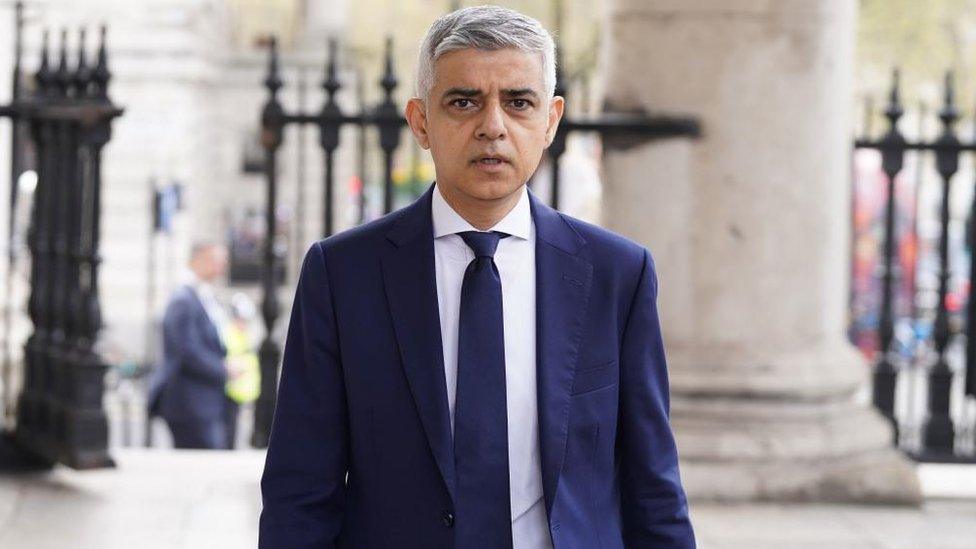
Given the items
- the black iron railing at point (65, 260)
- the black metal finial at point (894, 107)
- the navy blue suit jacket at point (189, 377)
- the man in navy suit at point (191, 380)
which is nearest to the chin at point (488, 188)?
the black iron railing at point (65, 260)

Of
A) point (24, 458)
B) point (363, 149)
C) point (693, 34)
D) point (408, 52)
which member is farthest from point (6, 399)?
point (408, 52)

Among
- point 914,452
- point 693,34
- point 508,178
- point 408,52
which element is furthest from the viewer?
point 408,52

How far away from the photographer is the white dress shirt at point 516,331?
100 inches

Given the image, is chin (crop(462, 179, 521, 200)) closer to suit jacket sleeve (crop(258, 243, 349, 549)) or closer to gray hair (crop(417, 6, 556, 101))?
gray hair (crop(417, 6, 556, 101))

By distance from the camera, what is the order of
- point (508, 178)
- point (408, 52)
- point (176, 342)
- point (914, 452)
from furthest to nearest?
1. point (408, 52)
2. point (176, 342)
3. point (914, 452)
4. point (508, 178)

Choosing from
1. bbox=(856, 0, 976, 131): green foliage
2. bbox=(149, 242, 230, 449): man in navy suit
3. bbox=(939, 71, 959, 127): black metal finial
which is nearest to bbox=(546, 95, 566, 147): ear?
bbox=(939, 71, 959, 127): black metal finial

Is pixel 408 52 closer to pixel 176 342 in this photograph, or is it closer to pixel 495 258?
pixel 176 342

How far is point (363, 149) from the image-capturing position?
7043 mm

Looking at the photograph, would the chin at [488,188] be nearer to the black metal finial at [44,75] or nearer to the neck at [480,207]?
the neck at [480,207]

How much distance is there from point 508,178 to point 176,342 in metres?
9.45

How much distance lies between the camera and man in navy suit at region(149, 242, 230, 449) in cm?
1157

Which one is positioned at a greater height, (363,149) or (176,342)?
(363,149)

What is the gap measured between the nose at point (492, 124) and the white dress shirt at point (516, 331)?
16 cm

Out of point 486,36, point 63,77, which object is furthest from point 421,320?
point 63,77
